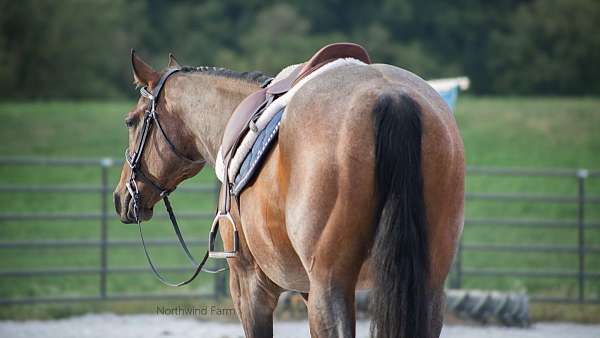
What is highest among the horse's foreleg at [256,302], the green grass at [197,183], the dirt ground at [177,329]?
the horse's foreleg at [256,302]

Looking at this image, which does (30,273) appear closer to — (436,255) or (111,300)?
(111,300)

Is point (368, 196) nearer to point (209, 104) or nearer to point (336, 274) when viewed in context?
point (336, 274)

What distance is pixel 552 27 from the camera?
36.3m

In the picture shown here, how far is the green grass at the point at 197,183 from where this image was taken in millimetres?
11406

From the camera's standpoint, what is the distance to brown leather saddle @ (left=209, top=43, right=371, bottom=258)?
3447 mm

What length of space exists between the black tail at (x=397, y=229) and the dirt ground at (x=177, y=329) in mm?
4033

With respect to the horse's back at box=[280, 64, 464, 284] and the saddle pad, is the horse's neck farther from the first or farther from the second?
the horse's back at box=[280, 64, 464, 284]

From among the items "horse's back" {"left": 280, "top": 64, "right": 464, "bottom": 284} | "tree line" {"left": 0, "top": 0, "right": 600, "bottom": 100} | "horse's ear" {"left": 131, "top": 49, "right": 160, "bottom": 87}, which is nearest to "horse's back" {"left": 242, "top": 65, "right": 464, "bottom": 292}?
"horse's back" {"left": 280, "top": 64, "right": 464, "bottom": 284}

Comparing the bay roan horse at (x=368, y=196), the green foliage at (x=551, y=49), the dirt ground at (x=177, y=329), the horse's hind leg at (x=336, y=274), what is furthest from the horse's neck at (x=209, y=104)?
the green foliage at (x=551, y=49)

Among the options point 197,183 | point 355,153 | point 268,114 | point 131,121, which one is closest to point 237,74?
point 131,121

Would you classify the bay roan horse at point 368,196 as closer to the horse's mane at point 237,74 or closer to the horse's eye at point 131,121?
the horse's mane at point 237,74

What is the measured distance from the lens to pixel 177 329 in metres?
7.22

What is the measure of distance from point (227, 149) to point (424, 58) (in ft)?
108

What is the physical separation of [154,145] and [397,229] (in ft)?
5.84
